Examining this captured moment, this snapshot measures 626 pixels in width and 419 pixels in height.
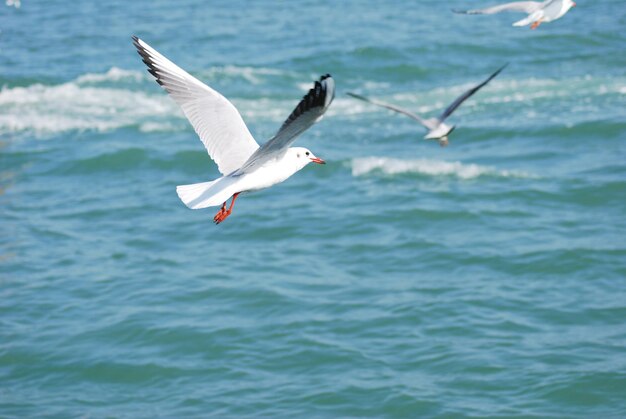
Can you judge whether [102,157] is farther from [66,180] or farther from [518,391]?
[518,391]

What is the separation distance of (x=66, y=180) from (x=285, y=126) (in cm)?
1656

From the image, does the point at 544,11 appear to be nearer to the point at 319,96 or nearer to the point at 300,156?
the point at 300,156

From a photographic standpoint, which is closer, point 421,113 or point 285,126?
point 285,126

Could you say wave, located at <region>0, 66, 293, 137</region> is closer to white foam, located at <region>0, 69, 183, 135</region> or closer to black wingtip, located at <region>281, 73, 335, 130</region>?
white foam, located at <region>0, 69, 183, 135</region>

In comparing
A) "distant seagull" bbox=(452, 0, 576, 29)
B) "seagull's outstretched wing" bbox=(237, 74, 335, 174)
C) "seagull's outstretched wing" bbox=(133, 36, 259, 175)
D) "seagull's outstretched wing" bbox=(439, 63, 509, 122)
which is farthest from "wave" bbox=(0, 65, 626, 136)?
"seagull's outstretched wing" bbox=(237, 74, 335, 174)

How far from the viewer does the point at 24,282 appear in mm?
18891

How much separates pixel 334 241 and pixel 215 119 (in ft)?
34.1

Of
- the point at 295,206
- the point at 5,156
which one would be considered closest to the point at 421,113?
the point at 295,206

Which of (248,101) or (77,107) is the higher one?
(77,107)

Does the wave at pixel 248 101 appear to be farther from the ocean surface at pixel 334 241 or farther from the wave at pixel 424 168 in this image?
the wave at pixel 424 168

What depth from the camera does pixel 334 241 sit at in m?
19.8

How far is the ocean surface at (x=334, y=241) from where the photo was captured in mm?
15352

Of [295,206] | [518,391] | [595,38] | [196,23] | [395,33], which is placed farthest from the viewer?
[196,23]

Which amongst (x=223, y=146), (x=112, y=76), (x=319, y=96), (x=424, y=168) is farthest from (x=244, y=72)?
(x=319, y=96)
